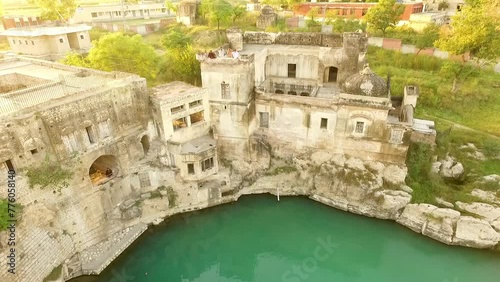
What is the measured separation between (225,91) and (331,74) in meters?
8.98

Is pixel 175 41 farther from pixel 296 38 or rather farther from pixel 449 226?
pixel 449 226

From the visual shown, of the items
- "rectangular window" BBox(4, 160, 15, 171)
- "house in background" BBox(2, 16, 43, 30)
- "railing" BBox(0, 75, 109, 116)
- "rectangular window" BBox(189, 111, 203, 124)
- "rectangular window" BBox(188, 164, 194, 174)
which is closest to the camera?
"rectangular window" BBox(4, 160, 15, 171)

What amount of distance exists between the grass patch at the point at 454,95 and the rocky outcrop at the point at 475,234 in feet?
30.9

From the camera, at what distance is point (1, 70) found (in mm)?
25797

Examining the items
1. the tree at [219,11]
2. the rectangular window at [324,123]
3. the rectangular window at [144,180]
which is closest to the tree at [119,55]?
the rectangular window at [144,180]

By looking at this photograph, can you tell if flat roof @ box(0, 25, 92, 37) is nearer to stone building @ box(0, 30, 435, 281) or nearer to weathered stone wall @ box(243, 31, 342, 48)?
stone building @ box(0, 30, 435, 281)

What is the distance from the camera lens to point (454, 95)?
3109cm

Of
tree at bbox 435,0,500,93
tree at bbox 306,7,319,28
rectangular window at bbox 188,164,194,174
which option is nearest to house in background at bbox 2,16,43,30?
tree at bbox 306,7,319,28

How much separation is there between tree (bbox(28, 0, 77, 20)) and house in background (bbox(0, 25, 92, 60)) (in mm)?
10577

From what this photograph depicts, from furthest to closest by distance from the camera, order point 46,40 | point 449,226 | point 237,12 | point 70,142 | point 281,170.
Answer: point 237,12 < point 46,40 < point 281,170 < point 449,226 < point 70,142

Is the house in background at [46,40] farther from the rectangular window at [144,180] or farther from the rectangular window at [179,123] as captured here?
the rectangular window at [144,180]

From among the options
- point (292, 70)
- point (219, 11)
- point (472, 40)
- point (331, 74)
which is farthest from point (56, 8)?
point (472, 40)

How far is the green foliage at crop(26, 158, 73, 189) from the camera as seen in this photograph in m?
18.1

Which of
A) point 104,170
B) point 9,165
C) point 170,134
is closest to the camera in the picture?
point 9,165
